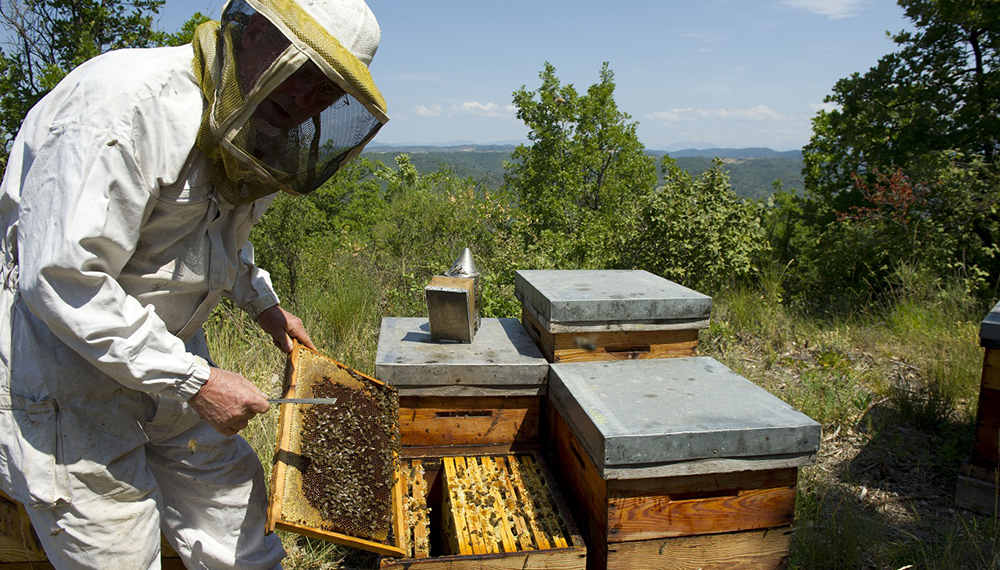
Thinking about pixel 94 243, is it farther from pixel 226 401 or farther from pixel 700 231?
pixel 700 231

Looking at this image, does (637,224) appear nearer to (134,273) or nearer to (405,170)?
(134,273)

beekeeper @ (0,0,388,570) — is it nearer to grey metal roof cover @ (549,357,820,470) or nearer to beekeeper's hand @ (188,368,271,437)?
beekeeper's hand @ (188,368,271,437)

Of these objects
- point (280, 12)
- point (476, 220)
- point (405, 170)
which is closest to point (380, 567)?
point (280, 12)

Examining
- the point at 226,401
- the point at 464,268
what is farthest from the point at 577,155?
the point at 226,401

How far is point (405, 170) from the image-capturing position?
2198cm

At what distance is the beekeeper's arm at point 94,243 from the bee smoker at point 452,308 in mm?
1529

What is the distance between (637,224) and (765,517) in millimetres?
4828

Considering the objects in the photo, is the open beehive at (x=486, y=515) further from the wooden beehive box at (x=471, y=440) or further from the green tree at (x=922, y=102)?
the green tree at (x=922, y=102)

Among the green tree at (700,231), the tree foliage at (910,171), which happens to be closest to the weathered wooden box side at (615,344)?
the green tree at (700,231)

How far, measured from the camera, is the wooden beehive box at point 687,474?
221 centimetres

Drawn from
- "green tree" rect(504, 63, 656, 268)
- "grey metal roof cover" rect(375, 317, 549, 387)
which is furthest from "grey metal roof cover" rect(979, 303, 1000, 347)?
"green tree" rect(504, 63, 656, 268)

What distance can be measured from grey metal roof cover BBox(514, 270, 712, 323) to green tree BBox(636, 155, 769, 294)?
328 cm

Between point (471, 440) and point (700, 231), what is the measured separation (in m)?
4.24

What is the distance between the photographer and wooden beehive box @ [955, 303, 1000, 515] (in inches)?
127
